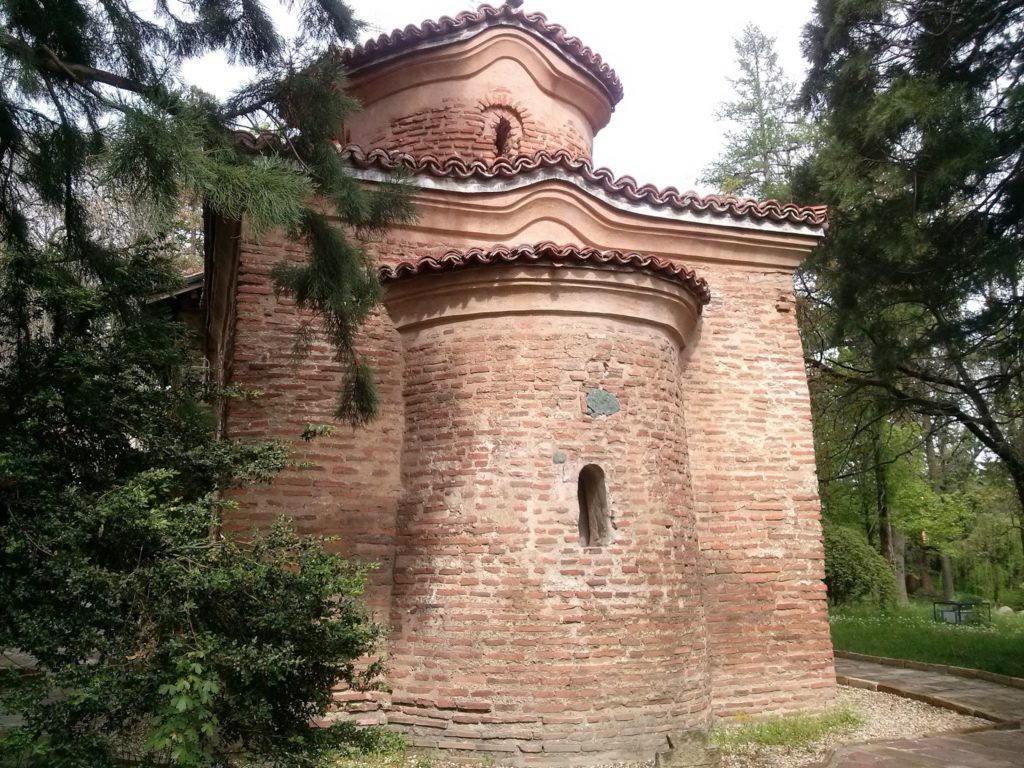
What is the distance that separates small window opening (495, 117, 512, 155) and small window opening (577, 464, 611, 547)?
181 inches

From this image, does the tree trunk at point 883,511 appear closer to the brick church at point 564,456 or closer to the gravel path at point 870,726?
the gravel path at point 870,726

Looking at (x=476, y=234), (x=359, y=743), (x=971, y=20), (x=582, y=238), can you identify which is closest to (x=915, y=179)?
(x=971, y=20)

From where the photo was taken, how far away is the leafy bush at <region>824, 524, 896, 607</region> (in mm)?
16531

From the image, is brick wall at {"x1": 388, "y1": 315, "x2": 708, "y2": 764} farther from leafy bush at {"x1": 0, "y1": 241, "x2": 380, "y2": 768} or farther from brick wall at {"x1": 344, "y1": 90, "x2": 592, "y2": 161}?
brick wall at {"x1": 344, "y1": 90, "x2": 592, "y2": 161}

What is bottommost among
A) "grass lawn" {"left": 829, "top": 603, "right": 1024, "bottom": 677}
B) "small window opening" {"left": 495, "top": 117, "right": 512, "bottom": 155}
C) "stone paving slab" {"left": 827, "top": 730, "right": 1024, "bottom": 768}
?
"stone paving slab" {"left": 827, "top": 730, "right": 1024, "bottom": 768}

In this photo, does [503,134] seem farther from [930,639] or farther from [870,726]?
[930,639]

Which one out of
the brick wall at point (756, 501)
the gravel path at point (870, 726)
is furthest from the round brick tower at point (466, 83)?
the gravel path at point (870, 726)

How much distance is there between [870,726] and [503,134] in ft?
23.1

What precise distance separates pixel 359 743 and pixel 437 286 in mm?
3371

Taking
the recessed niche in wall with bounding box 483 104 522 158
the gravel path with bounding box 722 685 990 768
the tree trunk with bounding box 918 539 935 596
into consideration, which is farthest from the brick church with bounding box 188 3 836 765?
the tree trunk with bounding box 918 539 935 596

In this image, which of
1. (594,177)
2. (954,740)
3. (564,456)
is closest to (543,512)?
(564,456)

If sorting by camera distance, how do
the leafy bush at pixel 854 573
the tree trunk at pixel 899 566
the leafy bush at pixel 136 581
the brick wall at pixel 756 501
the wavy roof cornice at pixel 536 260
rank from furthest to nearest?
the tree trunk at pixel 899 566
the leafy bush at pixel 854 573
the brick wall at pixel 756 501
the wavy roof cornice at pixel 536 260
the leafy bush at pixel 136 581

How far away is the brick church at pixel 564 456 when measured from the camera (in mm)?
5660

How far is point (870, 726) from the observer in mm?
6828
